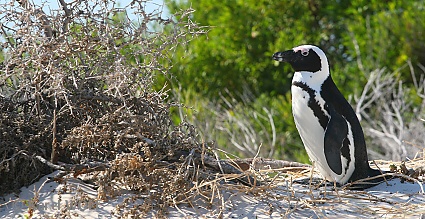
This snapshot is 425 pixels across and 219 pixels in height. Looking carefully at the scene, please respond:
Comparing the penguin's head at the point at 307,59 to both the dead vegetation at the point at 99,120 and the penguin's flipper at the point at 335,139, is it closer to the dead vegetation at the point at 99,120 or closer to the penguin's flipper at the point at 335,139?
the penguin's flipper at the point at 335,139

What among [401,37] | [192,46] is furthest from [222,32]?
[401,37]

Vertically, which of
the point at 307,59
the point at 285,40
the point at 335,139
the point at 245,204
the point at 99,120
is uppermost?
the point at 285,40

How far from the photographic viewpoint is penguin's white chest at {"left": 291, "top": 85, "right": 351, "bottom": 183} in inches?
137

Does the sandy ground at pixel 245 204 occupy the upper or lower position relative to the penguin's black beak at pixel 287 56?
lower

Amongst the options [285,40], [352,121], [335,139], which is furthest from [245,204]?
[285,40]

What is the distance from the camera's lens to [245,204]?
3.16 meters

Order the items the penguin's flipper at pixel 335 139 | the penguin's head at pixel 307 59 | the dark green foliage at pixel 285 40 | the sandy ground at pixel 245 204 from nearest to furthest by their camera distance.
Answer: the sandy ground at pixel 245 204, the penguin's flipper at pixel 335 139, the penguin's head at pixel 307 59, the dark green foliage at pixel 285 40

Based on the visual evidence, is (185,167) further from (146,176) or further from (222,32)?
(222,32)

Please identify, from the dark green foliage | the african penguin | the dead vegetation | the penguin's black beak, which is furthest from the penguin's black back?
the dark green foliage

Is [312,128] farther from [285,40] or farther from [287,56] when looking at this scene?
[285,40]

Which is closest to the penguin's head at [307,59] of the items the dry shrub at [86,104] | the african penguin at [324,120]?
the african penguin at [324,120]

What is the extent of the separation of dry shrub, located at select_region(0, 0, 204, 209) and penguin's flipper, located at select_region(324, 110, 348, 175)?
2.07 ft

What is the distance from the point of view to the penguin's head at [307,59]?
11.6ft

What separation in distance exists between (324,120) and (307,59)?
12.5 inches
